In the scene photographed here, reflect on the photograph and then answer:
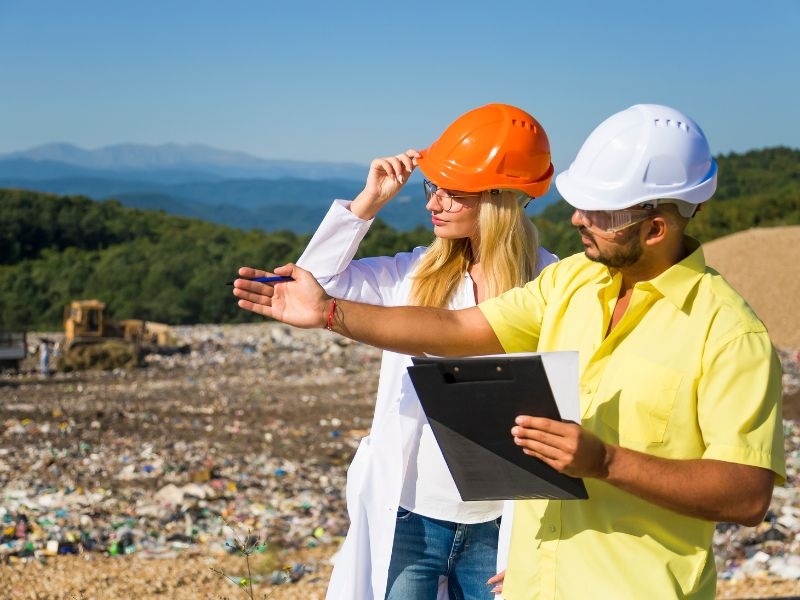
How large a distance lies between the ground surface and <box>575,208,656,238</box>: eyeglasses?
1.47m

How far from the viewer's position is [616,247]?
2033 millimetres

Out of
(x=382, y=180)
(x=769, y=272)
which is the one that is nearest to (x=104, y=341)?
(x=769, y=272)

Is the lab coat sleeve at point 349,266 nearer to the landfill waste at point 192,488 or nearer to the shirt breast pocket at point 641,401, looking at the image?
the landfill waste at point 192,488

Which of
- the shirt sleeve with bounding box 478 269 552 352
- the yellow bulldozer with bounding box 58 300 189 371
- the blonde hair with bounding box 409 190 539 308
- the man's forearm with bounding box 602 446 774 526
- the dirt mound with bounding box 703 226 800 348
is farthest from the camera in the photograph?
the dirt mound with bounding box 703 226 800 348

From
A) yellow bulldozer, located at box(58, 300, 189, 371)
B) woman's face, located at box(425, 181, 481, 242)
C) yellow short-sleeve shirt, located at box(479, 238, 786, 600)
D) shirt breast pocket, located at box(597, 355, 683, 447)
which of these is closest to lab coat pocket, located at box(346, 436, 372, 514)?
woman's face, located at box(425, 181, 481, 242)

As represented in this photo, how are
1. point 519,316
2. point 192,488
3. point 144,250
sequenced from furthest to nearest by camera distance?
point 144,250, point 192,488, point 519,316

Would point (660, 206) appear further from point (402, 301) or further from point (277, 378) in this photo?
point (277, 378)

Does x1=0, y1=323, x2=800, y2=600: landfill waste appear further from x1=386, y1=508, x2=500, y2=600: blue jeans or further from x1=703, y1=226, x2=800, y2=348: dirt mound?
x1=703, y1=226, x2=800, y2=348: dirt mound

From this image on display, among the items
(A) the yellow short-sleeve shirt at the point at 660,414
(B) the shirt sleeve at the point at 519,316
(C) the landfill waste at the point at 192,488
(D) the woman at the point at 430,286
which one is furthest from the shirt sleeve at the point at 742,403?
(C) the landfill waste at the point at 192,488

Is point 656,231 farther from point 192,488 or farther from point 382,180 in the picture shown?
point 192,488

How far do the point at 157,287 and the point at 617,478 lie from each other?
3126 centimetres

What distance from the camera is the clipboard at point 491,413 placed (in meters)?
1.89

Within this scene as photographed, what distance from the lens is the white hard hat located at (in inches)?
78.6

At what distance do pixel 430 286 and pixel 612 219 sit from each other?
3.77ft
